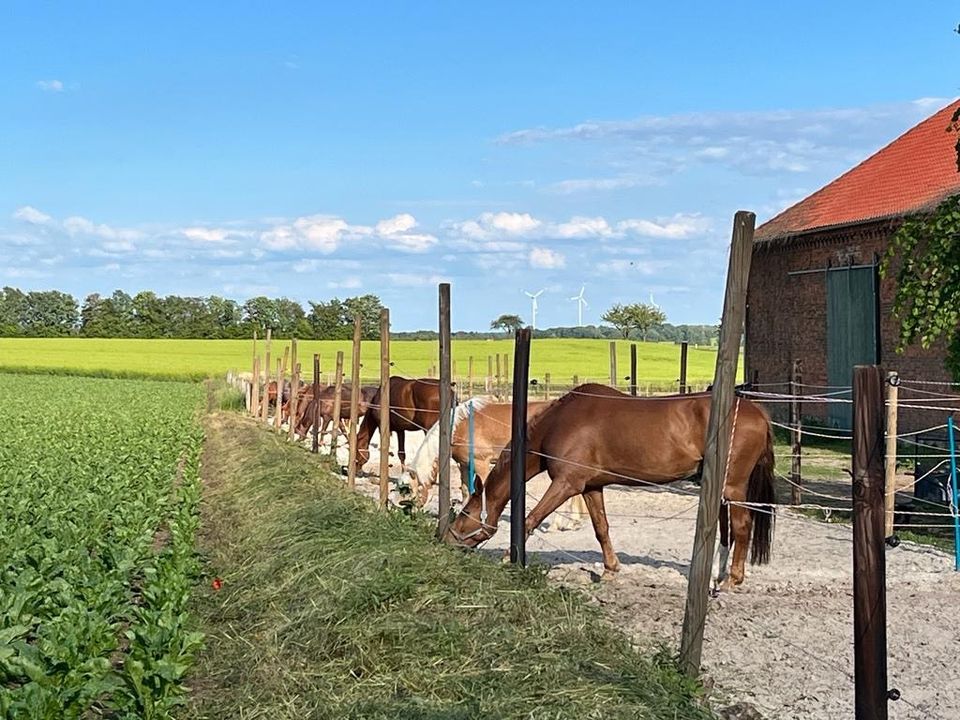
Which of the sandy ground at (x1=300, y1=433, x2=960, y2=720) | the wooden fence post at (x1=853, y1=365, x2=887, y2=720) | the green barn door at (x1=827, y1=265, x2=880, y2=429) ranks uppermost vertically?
the green barn door at (x1=827, y1=265, x2=880, y2=429)

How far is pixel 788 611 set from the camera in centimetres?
897

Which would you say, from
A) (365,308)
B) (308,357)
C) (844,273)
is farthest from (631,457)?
(365,308)

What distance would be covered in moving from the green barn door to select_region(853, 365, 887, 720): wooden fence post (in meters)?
21.4

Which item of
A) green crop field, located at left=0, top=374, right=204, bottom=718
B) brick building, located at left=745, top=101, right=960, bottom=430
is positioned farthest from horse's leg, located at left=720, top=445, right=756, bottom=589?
brick building, located at left=745, top=101, right=960, bottom=430

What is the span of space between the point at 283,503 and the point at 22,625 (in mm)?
5732

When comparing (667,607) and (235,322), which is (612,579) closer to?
(667,607)

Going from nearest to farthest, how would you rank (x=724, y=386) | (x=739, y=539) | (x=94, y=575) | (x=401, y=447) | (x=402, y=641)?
(x=724, y=386) → (x=402, y=641) → (x=94, y=575) → (x=739, y=539) → (x=401, y=447)

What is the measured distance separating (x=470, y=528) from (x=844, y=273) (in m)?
19.1

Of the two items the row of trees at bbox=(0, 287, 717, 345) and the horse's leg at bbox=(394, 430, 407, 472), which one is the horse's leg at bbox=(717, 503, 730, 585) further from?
the row of trees at bbox=(0, 287, 717, 345)

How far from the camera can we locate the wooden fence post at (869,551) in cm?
485

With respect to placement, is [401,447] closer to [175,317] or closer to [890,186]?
[890,186]

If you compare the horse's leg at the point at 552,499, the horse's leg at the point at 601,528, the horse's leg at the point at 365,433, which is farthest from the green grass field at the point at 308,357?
the horse's leg at the point at 552,499

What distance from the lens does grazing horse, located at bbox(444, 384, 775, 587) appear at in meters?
10.2

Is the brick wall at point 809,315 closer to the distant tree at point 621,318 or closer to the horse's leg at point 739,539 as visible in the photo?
the horse's leg at point 739,539
